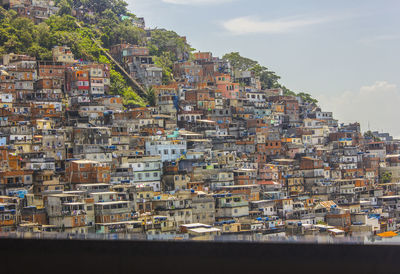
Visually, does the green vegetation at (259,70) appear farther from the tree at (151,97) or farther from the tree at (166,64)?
the tree at (151,97)

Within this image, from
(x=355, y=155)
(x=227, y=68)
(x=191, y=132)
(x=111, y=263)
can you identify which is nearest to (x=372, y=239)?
(x=111, y=263)

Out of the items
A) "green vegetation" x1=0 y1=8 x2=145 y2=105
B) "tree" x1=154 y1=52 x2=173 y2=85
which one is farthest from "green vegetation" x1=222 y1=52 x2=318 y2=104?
"green vegetation" x1=0 y1=8 x2=145 y2=105

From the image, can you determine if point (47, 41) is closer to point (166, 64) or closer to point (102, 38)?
point (102, 38)

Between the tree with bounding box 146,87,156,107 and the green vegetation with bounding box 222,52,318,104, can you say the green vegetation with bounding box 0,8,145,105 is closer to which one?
the tree with bounding box 146,87,156,107

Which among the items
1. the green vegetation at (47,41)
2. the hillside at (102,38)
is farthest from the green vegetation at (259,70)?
the green vegetation at (47,41)

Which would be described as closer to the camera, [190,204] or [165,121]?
[190,204]

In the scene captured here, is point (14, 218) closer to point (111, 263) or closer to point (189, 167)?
point (189, 167)

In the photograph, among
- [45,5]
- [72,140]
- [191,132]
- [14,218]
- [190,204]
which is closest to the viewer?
[14,218]

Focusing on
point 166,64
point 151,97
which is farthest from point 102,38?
→ point 151,97
